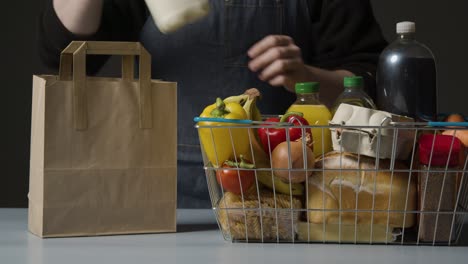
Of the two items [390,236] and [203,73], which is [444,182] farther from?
[203,73]

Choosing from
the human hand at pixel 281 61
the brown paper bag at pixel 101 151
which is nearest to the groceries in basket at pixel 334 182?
the brown paper bag at pixel 101 151

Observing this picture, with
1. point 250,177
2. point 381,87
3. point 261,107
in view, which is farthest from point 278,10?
point 250,177

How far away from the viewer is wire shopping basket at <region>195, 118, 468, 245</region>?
3.78 feet

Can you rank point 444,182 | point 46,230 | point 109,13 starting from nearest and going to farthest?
point 444,182, point 46,230, point 109,13

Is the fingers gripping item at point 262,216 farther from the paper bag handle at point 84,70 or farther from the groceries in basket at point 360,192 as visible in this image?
the paper bag handle at point 84,70

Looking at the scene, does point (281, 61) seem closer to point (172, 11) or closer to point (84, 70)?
point (172, 11)

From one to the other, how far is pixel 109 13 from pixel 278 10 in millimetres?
430

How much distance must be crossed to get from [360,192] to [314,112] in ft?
0.51

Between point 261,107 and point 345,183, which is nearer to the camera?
point 345,183

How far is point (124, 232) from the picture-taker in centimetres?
130

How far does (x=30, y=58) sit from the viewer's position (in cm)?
324

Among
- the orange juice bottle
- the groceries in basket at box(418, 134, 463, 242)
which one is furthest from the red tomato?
the groceries in basket at box(418, 134, 463, 242)

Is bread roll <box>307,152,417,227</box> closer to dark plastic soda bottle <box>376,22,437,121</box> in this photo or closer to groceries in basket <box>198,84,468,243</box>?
groceries in basket <box>198,84,468,243</box>

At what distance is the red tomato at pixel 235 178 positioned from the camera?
1173 mm
